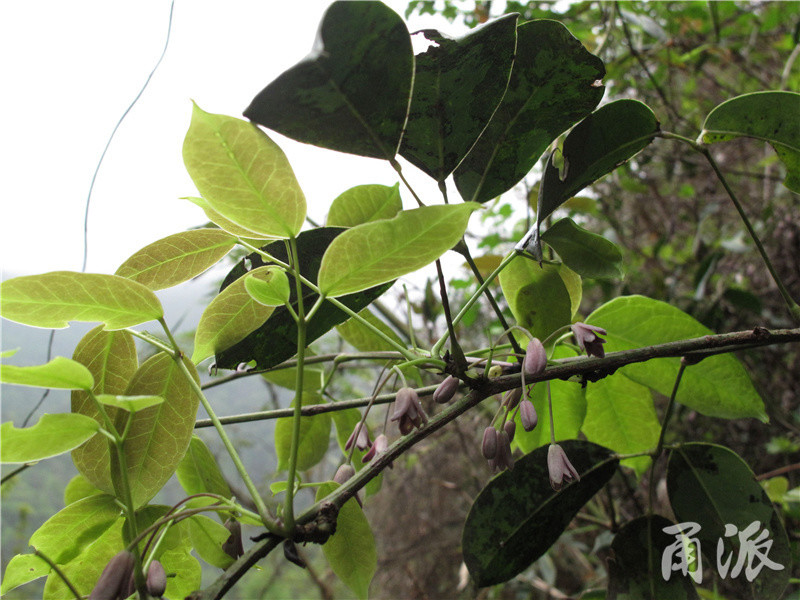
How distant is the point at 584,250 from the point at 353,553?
1.08 ft

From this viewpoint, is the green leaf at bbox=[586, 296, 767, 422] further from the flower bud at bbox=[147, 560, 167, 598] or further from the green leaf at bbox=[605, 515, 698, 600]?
the flower bud at bbox=[147, 560, 167, 598]

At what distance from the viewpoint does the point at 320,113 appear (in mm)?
363

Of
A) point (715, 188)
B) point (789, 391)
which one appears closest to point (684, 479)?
point (789, 391)

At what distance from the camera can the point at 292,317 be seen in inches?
18.4

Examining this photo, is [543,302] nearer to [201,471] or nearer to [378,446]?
[378,446]

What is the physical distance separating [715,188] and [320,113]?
193 cm

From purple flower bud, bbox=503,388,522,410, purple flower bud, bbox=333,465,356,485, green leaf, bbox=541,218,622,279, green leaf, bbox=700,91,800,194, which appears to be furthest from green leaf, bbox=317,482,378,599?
green leaf, bbox=700,91,800,194

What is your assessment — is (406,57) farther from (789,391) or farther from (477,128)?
(789,391)

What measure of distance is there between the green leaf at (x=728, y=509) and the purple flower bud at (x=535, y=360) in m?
0.27

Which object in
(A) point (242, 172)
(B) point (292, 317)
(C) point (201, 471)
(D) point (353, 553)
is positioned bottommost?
(D) point (353, 553)

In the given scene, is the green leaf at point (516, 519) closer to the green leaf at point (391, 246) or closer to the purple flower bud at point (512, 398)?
the purple flower bud at point (512, 398)

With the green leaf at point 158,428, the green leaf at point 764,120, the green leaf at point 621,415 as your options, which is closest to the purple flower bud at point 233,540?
the green leaf at point 158,428

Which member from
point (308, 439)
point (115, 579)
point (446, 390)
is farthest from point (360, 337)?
point (115, 579)

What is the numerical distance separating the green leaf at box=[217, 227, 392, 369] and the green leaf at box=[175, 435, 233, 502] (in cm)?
10
